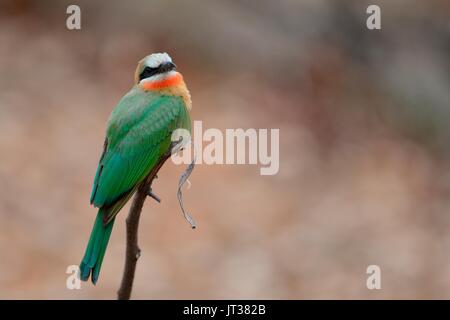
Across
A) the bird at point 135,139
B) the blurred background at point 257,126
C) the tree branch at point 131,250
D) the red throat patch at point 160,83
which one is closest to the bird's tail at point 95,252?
the bird at point 135,139

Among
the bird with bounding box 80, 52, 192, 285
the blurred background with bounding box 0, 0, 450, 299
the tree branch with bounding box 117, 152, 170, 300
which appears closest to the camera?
the tree branch with bounding box 117, 152, 170, 300

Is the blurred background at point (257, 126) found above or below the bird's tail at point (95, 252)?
above

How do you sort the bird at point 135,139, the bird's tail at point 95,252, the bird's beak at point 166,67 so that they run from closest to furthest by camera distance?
the bird's tail at point 95,252
the bird at point 135,139
the bird's beak at point 166,67

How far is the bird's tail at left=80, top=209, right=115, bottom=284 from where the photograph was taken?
6.63 feet

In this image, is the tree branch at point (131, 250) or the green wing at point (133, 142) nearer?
the tree branch at point (131, 250)

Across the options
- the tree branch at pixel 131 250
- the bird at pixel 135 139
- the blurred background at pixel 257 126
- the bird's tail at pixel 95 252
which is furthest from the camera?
the blurred background at pixel 257 126

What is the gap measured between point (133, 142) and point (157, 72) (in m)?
0.24

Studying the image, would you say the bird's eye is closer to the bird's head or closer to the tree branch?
the bird's head

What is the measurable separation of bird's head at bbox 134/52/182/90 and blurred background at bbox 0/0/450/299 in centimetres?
186

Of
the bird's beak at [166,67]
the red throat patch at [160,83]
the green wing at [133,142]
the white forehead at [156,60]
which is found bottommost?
the green wing at [133,142]

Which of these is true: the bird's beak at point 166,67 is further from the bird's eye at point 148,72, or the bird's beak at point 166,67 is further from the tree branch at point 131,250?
the tree branch at point 131,250

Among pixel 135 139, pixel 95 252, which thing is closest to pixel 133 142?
pixel 135 139

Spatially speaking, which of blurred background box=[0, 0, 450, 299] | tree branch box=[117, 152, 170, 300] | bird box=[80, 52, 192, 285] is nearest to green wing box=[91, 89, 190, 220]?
bird box=[80, 52, 192, 285]

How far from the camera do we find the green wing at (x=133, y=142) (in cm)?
214
